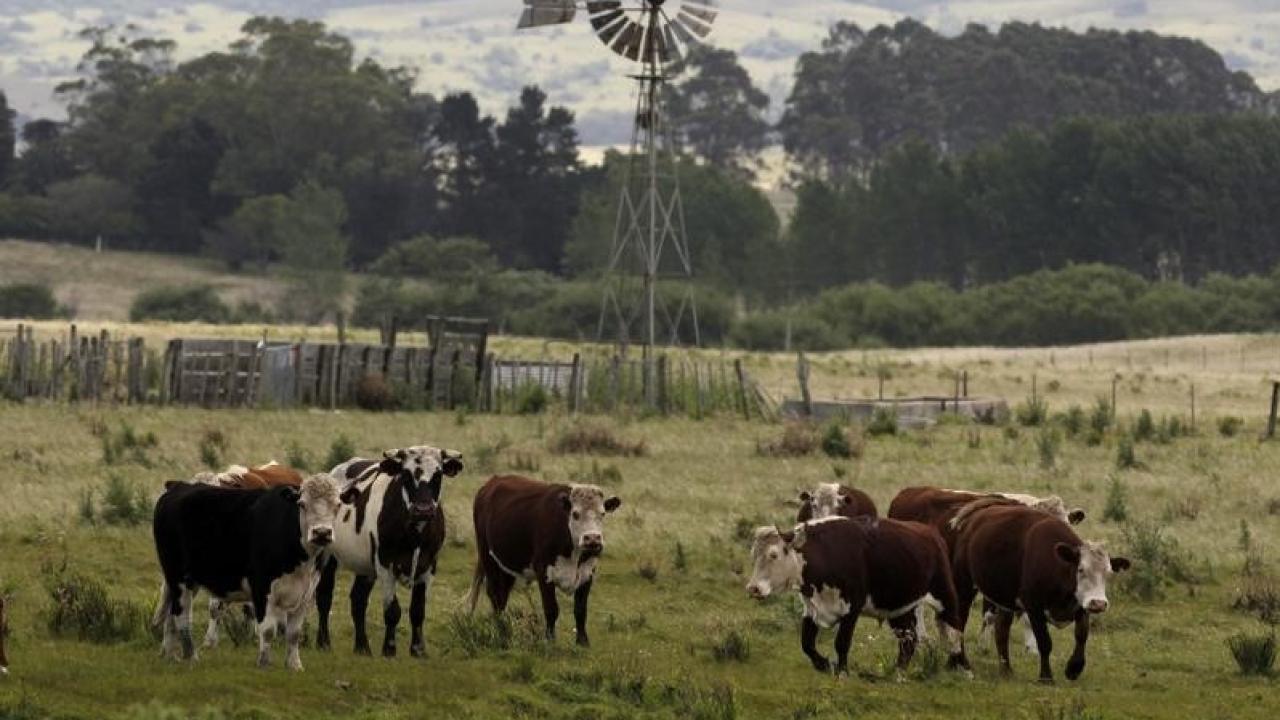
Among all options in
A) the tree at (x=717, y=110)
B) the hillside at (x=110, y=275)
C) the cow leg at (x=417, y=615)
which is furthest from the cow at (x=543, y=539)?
the tree at (x=717, y=110)

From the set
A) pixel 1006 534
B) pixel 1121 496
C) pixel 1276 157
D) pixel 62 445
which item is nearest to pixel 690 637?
pixel 1006 534

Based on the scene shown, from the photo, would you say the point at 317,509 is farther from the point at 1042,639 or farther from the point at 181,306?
the point at 181,306

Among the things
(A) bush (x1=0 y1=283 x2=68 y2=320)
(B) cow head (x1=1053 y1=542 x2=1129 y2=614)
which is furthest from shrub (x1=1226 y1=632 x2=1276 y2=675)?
(A) bush (x1=0 y1=283 x2=68 y2=320)

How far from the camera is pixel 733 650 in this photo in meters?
20.0

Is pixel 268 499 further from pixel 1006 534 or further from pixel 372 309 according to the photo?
pixel 372 309

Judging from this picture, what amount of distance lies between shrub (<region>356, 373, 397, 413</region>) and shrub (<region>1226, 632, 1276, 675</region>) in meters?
28.1

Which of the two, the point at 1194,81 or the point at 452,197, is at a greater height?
the point at 1194,81

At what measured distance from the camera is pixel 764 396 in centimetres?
5112

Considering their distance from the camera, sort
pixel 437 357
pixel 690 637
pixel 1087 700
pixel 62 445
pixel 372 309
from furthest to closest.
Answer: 1. pixel 372 309
2. pixel 437 357
3. pixel 62 445
4. pixel 690 637
5. pixel 1087 700

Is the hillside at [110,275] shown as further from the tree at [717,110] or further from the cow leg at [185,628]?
the cow leg at [185,628]

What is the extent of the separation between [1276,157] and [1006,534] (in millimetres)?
108284

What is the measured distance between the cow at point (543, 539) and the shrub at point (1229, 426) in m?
27.9

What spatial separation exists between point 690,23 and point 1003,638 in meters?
36.6

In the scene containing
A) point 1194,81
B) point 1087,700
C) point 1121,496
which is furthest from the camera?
point 1194,81
